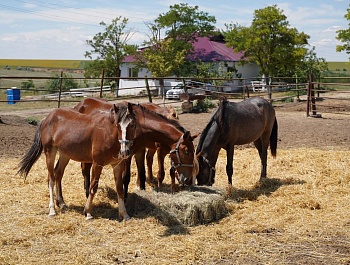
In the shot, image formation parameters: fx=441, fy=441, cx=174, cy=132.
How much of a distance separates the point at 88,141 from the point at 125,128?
2.63 ft

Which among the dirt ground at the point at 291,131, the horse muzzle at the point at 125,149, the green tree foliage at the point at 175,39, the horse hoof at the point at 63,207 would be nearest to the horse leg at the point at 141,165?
the horse hoof at the point at 63,207

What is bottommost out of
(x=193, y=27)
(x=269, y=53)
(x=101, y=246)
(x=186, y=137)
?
(x=101, y=246)

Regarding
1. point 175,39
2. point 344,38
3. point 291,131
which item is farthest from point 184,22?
point 291,131

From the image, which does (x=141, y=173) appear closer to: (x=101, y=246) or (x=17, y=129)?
(x=101, y=246)

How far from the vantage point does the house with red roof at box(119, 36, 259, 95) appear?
35.5 meters

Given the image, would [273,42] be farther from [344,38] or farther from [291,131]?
[291,131]

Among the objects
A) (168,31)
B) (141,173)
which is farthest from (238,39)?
(141,173)

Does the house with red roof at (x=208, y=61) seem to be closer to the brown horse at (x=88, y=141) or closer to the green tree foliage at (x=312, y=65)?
the green tree foliage at (x=312, y=65)

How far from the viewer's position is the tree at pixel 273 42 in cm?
3041

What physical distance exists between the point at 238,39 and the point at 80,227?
2984 cm

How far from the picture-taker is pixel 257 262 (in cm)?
409

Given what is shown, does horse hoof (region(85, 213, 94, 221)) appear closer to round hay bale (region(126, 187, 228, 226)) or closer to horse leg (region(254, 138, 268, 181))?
round hay bale (region(126, 187, 228, 226))

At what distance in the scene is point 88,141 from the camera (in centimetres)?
556

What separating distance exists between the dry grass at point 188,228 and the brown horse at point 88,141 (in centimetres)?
37
